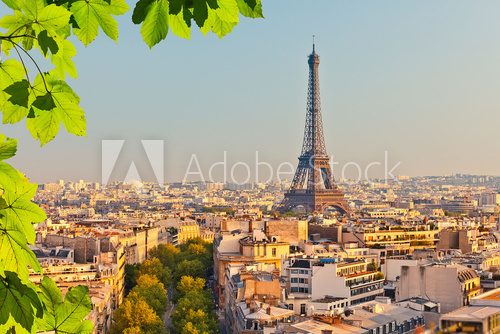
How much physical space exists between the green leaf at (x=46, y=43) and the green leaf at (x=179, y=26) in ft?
1.13

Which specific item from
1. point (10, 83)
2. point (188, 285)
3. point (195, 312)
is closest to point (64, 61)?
point (10, 83)

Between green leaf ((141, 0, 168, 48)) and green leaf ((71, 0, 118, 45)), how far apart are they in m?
0.11

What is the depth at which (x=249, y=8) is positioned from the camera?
2.49 meters

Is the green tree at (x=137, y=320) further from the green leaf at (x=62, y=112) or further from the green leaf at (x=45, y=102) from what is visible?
the green leaf at (x=45, y=102)

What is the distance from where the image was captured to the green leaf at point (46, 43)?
7.65ft

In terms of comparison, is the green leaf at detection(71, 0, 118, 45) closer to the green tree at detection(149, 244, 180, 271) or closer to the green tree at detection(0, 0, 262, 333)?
the green tree at detection(0, 0, 262, 333)

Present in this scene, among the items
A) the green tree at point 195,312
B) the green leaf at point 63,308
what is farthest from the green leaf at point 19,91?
the green tree at point 195,312

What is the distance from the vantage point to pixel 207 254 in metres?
52.2

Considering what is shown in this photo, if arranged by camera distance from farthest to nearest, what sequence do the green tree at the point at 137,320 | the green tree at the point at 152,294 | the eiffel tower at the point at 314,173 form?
1. the eiffel tower at the point at 314,173
2. the green tree at the point at 152,294
3. the green tree at the point at 137,320

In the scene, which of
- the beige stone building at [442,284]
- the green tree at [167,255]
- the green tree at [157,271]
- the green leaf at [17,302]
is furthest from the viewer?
the green tree at [167,255]

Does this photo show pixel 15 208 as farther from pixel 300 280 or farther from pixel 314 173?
pixel 314 173

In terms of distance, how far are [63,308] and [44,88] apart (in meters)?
0.65

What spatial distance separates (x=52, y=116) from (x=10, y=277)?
0.49 metres

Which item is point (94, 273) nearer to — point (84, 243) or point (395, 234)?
point (84, 243)
